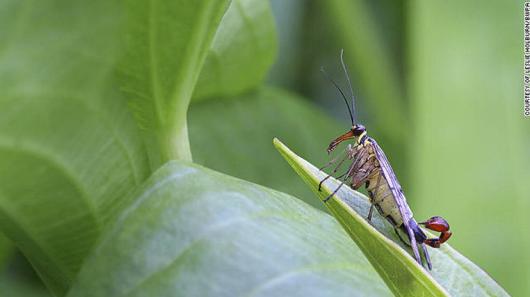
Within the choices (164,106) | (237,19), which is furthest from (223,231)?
(237,19)

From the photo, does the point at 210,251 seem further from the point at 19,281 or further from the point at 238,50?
the point at 19,281

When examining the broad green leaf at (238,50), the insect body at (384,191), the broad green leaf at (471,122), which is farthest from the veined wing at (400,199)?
the broad green leaf at (471,122)

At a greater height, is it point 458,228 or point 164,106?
point 164,106

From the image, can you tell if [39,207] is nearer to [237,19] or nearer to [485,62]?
[237,19]

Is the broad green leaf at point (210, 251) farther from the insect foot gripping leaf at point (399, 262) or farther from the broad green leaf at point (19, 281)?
the broad green leaf at point (19, 281)

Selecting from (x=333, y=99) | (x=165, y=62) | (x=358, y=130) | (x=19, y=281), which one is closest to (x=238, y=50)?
(x=358, y=130)

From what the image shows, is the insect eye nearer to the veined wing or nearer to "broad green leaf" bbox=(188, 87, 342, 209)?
the veined wing
